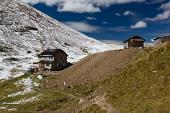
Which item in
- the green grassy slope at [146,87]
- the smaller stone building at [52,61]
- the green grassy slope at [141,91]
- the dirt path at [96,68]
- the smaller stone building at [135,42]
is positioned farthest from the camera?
the smaller stone building at [52,61]

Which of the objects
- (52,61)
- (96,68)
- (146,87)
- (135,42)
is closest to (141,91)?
(146,87)

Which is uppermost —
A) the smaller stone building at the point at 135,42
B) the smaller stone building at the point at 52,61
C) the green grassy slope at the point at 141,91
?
the smaller stone building at the point at 135,42

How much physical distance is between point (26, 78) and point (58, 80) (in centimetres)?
1661

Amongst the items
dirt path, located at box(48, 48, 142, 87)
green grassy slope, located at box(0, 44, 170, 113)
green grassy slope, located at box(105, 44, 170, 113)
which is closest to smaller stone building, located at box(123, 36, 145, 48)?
dirt path, located at box(48, 48, 142, 87)

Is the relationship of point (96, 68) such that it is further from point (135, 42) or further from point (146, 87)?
point (146, 87)

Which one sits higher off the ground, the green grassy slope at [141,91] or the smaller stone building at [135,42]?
the smaller stone building at [135,42]

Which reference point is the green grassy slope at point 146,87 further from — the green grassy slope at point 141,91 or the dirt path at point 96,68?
the dirt path at point 96,68

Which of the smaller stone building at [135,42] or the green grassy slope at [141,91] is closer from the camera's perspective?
the green grassy slope at [141,91]

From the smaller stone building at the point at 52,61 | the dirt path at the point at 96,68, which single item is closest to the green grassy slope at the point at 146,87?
the dirt path at the point at 96,68

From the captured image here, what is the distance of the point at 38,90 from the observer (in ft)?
336

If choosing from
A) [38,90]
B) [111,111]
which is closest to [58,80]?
[38,90]

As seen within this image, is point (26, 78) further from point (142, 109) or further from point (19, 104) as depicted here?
point (142, 109)

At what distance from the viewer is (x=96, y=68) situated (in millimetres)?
103562

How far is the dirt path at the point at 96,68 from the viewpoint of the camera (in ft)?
315
